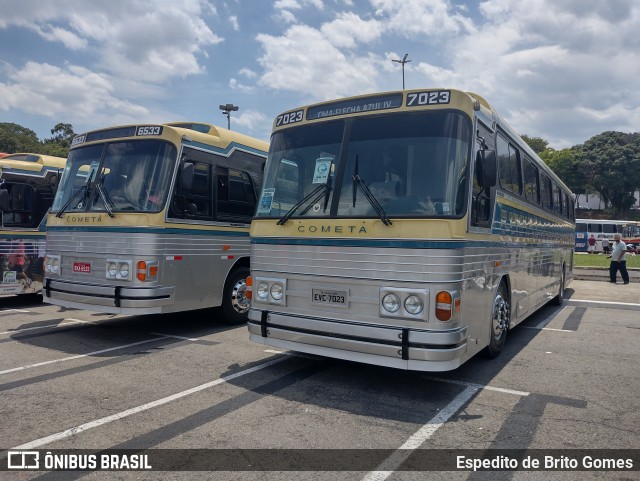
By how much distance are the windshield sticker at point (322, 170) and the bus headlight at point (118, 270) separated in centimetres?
326

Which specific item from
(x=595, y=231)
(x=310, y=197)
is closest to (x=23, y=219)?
(x=310, y=197)

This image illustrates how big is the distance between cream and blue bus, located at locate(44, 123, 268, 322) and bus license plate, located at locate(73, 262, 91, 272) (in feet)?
0.05

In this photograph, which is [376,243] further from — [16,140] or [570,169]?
[570,169]

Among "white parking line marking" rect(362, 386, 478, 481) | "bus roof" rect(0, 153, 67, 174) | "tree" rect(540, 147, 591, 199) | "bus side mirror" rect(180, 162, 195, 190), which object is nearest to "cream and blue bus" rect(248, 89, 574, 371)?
"white parking line marking" rect(362, 386, 478, 481)

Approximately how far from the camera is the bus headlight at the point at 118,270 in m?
7.32

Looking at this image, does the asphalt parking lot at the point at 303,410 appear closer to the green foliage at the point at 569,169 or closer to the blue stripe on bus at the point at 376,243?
the blue stripe on bus at the point at 376,243

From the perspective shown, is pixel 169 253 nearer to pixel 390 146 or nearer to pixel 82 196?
pixel 82 196

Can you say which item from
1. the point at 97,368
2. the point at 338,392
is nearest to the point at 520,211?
the point at 338,392

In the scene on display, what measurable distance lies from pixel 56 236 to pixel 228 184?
2874mm

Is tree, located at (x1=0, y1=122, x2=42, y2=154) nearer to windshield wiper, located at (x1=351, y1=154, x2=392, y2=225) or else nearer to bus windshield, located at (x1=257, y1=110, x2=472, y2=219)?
bus windshield, located at (x1=257, y1=110, x2=472, y2=219)

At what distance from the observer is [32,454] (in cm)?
391

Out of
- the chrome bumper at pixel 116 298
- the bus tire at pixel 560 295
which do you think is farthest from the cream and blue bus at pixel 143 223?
the bus tire at pixel 560 295

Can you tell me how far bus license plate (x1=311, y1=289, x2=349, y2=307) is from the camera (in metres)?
5.36

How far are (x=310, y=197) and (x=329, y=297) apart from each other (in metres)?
1.13
